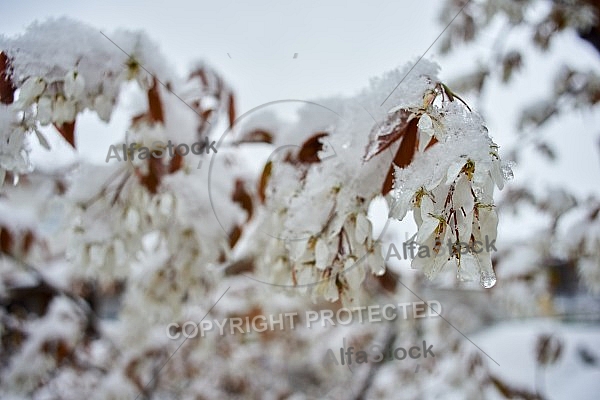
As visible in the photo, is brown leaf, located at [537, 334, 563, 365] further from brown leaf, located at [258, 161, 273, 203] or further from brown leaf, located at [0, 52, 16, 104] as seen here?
brown leaf, located at [0, 52, 16, 104]

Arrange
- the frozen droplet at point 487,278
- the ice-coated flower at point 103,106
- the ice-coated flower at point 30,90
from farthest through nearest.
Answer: the ice-coated flower at point 103,106 → the ice-coated flower at point 30,90 → the frozen droplet at point 487,278

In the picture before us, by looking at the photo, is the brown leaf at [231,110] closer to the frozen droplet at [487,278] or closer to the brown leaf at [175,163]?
the brown leaf at [175,163]

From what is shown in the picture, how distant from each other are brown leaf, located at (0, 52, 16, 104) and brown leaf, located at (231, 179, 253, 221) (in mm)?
467

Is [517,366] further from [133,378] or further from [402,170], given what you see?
[402,170]

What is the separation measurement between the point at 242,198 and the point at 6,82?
1.58 ft

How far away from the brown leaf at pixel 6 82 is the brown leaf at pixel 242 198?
47 centimetres

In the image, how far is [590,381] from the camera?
8.23 ft

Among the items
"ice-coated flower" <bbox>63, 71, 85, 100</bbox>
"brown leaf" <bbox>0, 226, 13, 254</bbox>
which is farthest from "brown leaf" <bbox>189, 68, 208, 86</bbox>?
"brown leaf" <bbox>0, 226, 13, 254</bbox>

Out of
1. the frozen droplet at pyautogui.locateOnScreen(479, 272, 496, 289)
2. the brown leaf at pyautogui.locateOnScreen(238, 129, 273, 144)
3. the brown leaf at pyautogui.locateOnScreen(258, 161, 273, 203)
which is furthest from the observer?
the brown leaf at pyautogui.locateOnScreen(238, 129, 273, 144)

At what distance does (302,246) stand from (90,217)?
1.55 ft

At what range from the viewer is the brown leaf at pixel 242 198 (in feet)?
3.04

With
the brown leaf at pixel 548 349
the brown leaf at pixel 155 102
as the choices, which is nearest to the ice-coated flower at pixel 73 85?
the brown leaf at pixel 155 102

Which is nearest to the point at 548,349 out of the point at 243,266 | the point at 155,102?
the point at 243,266

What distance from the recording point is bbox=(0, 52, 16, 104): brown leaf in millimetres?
553
